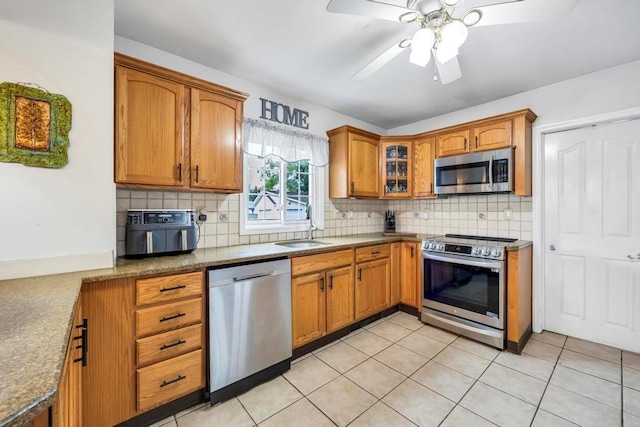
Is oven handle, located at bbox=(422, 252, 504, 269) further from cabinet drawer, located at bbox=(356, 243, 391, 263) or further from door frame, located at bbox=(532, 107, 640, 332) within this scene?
door frame, located at bbox=(532, 107, 640, 332)

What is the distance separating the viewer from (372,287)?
3031 millimetres

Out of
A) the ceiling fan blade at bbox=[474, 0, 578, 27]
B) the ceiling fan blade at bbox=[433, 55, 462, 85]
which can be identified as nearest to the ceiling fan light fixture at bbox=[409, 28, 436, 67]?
the ceiling fan blade at bbox=[474, 0, 578, 27]

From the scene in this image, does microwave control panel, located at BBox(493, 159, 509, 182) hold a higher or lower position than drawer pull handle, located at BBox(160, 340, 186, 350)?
higher

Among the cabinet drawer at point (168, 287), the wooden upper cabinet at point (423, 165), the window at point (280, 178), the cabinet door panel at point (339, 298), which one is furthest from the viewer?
the wooden upper cabinet at point (423, 165)

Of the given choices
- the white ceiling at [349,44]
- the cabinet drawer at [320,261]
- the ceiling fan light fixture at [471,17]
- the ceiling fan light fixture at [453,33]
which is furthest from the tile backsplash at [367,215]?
the ceiling fan light fixture at [471,17]

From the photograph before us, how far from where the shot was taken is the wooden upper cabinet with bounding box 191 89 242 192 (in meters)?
2.09

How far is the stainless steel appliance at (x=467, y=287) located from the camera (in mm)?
2520

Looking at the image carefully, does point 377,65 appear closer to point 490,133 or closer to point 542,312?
point 490,133

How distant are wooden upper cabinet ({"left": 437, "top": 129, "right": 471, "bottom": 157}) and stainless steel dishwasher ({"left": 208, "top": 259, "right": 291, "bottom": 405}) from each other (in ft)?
7.58

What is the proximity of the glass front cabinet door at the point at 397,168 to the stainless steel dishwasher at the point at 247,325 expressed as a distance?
2005mm

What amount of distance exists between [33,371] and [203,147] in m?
1.78

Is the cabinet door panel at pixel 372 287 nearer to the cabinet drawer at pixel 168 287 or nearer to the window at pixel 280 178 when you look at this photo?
the window at pixel 280 178

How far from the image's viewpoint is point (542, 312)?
9.37 ft

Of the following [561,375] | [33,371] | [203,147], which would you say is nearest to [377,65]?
[203,147]
